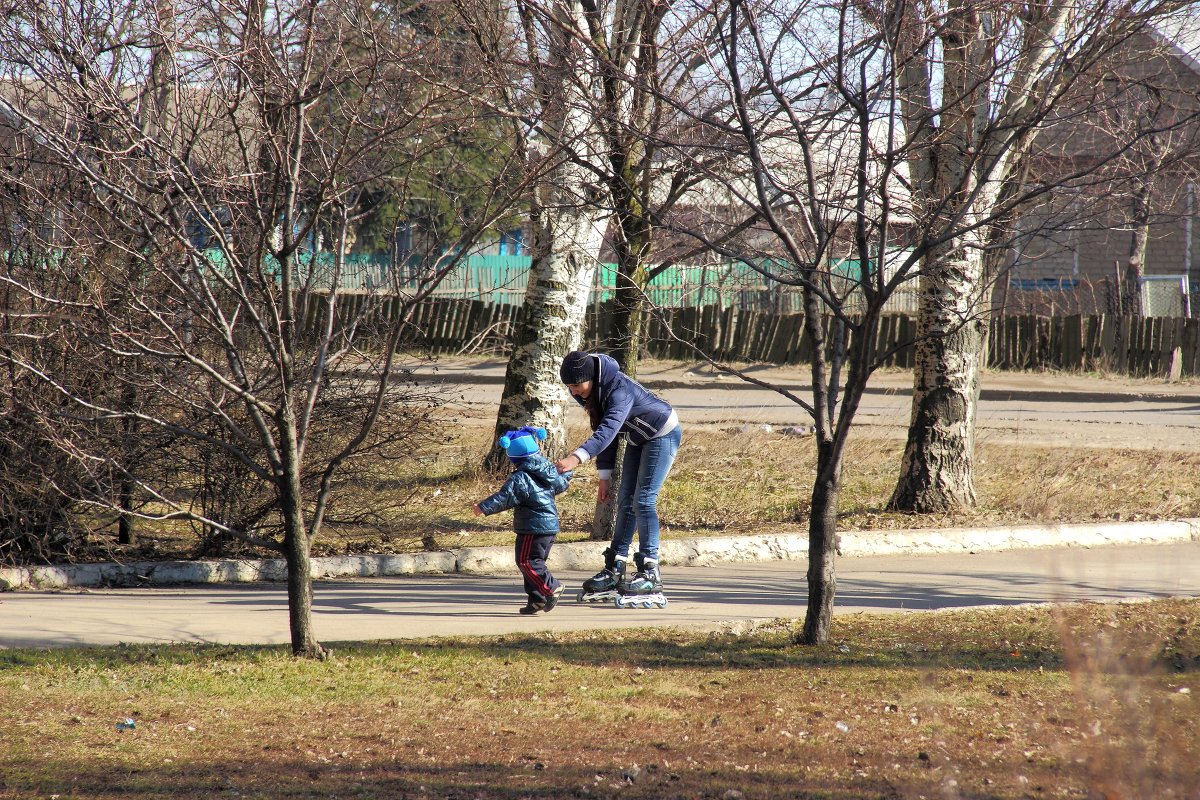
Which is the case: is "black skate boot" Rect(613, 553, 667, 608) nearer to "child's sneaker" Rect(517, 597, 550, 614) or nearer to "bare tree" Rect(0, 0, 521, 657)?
"child's sneaker" Rect(517, 597, 550, 614)

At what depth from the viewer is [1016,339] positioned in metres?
25.6

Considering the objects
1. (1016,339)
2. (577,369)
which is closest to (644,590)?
(577,369)

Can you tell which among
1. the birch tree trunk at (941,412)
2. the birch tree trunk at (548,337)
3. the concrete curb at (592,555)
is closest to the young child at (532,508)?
the concrete curb at (592,555)

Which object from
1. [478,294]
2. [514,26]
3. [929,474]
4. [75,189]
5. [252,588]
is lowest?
[252,588]

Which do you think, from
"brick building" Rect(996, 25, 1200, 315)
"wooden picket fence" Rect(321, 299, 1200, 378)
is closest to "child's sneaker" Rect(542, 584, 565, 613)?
"brick building" Rect(996, 25, 1200, 315)

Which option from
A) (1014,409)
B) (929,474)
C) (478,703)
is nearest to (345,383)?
(478,703)

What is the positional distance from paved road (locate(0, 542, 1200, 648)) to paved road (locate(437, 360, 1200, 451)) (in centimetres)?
399

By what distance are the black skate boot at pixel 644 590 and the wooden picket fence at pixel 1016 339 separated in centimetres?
1449

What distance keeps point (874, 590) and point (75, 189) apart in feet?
18.7

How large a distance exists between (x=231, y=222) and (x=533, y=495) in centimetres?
230

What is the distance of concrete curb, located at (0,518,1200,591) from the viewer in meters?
7.35

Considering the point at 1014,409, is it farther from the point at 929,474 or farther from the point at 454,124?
the point at 454,124

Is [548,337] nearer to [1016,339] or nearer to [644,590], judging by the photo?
[644,590]

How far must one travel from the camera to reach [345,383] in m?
8.05
